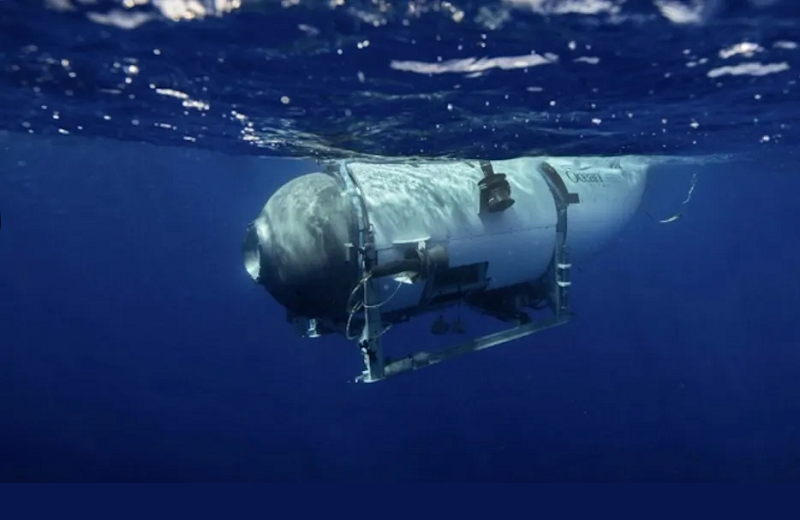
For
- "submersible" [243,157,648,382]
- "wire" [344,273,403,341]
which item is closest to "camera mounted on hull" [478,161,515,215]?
"submersible" [243,157,648,382]

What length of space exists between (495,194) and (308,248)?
3.13 meters

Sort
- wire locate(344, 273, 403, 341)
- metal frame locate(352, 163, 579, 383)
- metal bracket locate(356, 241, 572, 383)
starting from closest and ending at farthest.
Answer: wire locate(344, 273, 403, 341) < metal frame locate(352, 163, 579, 383) < metal bracket locate(356, 241, 572, 383)

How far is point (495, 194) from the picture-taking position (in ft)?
28.1

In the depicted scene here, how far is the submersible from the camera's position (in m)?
7.41

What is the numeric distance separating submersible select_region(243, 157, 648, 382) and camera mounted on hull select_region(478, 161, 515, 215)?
16 millimetres

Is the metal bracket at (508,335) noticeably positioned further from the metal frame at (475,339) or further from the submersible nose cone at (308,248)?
the submersible nose cone at (308,248)

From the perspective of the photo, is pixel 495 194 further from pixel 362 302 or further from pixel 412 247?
pixel 362 302

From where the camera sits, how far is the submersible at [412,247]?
7414 millimetres

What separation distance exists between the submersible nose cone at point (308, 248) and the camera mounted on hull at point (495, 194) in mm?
2300

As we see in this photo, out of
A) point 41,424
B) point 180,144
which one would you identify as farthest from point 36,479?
point 180,144

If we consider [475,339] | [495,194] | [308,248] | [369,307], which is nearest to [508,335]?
[475,339]

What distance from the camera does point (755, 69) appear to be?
27.1ft

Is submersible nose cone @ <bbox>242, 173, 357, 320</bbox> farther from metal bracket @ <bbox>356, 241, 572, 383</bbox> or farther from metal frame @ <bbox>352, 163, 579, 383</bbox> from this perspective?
metal bracket @ <bbox>356, 241, 572, 383</bbox>

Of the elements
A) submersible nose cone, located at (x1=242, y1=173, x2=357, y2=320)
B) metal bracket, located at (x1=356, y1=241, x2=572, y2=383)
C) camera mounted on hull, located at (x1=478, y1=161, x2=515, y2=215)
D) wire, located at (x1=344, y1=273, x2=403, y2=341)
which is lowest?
metal bracket, located at (x1=356, y1=241, x2=572, y2=383)
